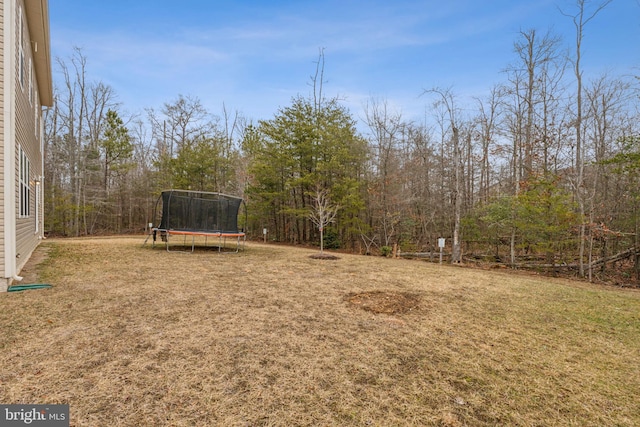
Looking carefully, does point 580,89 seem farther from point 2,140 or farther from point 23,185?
point 23,185

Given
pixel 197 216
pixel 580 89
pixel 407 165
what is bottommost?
pixel 197 216

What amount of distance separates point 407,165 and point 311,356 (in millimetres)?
10583

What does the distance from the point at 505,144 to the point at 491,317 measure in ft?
31.6

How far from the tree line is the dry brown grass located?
441 centimetres

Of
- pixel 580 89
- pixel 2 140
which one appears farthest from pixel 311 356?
pixel 580 89

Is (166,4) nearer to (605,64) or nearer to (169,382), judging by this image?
(169,382)

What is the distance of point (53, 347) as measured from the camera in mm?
2395

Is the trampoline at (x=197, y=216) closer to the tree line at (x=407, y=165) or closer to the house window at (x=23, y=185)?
the tree line at (x=407, y=165)

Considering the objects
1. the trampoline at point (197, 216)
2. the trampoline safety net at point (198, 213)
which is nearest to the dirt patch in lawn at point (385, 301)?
the trampoline at point (197, 216)

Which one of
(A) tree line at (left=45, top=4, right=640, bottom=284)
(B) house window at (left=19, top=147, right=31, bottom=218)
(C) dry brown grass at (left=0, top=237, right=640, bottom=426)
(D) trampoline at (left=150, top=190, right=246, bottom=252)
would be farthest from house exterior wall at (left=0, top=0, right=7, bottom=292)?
(A) tree line at (left=45, top=4, right=640, bottom=284)

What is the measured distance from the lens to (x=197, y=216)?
8836 mm

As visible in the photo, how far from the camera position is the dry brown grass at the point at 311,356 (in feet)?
5.78

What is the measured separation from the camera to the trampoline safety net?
8422mm

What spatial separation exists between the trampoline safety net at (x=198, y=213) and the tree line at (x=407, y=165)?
3.05ft
